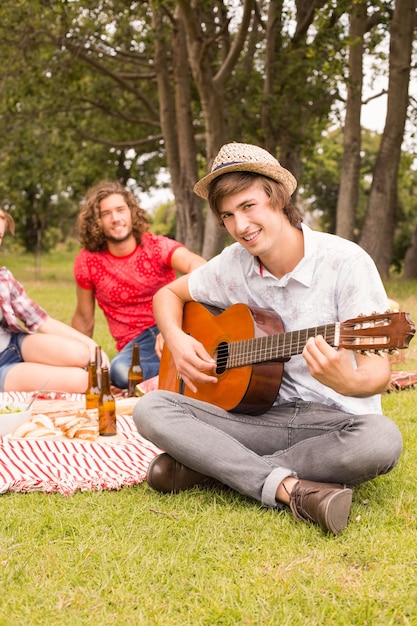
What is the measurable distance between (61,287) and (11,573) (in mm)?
15603

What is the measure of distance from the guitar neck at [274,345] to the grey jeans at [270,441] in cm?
27

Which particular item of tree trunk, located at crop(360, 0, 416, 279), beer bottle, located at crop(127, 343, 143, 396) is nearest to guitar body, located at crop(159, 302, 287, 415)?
beer bottle, located at crop(127, 343, 143, 396)

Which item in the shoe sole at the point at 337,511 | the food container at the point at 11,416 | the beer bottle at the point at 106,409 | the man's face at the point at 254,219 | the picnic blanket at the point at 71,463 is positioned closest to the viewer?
the shoe sole at the point at 337,511

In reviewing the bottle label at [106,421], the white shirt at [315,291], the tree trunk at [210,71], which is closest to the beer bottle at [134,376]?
the bottle label at [106,421]

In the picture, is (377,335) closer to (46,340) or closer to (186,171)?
(46,340)

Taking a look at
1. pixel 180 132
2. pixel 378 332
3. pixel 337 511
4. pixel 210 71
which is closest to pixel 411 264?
pixel 180 132

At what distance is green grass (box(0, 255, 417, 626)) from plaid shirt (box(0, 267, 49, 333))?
2140mm

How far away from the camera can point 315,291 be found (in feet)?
10.8

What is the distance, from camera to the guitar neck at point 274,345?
283 cm

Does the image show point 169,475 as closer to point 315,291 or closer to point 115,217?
point 315,291

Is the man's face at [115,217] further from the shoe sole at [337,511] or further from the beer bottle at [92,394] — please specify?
the shoe sole at [337,511]

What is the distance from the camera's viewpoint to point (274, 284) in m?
3.42

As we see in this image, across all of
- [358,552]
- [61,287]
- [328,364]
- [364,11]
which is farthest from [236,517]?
[61,287]

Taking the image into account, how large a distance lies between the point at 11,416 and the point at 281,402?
1600 mm
